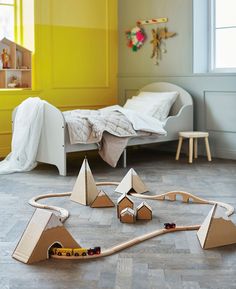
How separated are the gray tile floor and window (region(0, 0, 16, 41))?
201cm

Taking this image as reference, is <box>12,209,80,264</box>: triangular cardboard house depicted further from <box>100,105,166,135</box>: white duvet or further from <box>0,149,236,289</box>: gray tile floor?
<box>100,105,166,135</box>: white duvet

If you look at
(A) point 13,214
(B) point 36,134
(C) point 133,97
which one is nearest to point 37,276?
(A) point 13,214

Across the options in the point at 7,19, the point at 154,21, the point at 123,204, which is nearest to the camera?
the point at 123,204

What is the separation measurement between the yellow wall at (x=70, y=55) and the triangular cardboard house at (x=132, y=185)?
2270 mm

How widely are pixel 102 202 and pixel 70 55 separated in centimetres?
318

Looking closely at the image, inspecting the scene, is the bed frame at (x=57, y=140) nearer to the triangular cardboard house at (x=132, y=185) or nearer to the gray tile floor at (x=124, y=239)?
the gray tile floor at (x=124, y=239)

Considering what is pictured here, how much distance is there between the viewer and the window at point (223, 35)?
599 cm

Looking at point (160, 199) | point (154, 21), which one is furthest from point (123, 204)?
point (154, 21)

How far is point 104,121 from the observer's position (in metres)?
5.19

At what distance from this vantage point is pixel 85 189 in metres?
3.80

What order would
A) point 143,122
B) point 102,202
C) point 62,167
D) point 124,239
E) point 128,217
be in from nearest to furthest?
point 124,239 → point 128,217 → point 102,202 → point 62,167 → point 143,122

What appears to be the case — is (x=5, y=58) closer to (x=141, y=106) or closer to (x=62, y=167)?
(x=141, y=106)

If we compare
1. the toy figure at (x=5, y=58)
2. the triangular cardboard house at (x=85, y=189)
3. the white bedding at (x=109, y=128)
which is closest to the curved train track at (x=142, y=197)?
the triangular cardboard house at (x=85, y=189)

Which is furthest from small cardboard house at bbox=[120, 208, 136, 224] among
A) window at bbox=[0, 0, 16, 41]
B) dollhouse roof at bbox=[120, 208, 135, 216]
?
window at bbox=[0, 0, 16, 41]
